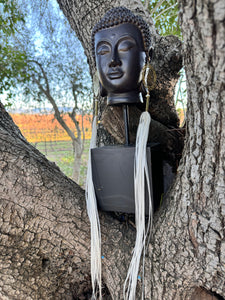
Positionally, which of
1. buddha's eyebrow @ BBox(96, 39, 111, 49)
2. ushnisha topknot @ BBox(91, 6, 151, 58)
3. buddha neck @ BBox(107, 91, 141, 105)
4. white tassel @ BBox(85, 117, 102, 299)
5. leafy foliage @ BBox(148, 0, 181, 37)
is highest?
leafy foliage @ BBox(148, 0, 181, 37)

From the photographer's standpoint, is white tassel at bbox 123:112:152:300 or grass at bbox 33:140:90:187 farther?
grass at bbox 33:140:90:187

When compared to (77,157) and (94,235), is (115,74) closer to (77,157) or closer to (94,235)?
(94,235)

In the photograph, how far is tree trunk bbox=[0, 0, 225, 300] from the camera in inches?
22.8

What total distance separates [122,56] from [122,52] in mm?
14

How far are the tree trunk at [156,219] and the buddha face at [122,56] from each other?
303 millimetres

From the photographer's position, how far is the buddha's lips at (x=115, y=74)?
2.93 feet

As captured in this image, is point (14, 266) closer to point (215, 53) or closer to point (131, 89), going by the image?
point (131, 89)

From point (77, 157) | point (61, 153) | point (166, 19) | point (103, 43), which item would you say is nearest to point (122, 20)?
point (103, 43)

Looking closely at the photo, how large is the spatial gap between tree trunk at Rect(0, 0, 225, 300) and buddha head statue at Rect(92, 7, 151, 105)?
0.30 metres

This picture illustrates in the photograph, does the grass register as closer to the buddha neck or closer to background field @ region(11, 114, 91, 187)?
background field @ region(11, 114, 91, 187)

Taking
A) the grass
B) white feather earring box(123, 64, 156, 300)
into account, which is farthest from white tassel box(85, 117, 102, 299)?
the grass

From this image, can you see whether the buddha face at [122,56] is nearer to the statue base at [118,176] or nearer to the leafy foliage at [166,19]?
the statue base at [118,176]

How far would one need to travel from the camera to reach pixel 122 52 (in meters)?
0.90

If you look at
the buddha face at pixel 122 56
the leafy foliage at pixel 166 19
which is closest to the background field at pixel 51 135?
the leafy foliage at pixel 166 19
